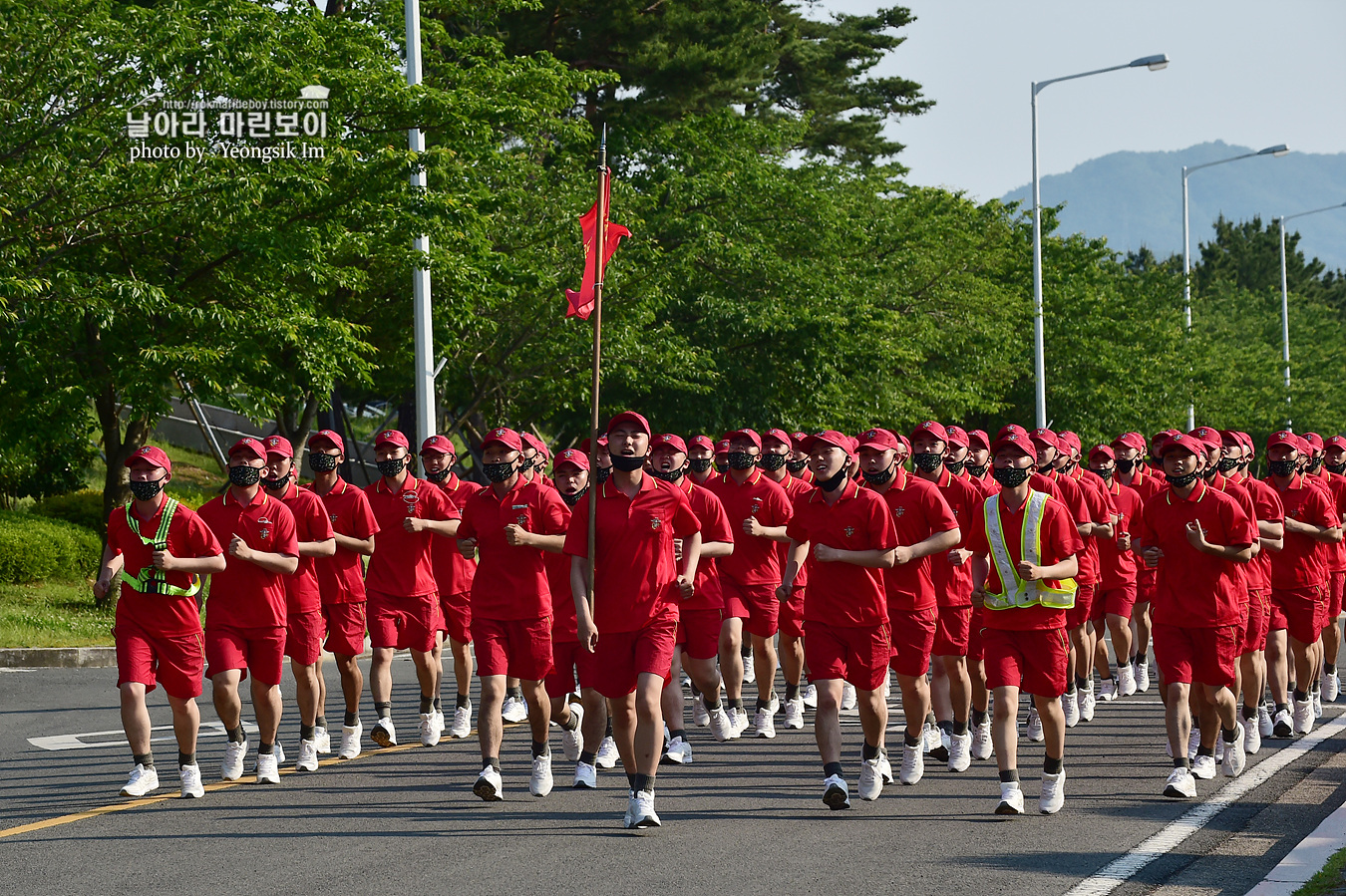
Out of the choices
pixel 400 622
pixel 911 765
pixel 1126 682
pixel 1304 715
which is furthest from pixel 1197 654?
pixel 400 622

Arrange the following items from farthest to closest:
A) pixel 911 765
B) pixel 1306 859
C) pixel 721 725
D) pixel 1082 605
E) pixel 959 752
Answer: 1. pixel 1082 605
2. pixel 721 725
3. pixel 959 752
4. pixel 911 765
5. pixel 1306 859

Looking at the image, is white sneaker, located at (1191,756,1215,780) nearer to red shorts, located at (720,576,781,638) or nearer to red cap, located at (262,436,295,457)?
red shorts, located at (720,576,781,638)

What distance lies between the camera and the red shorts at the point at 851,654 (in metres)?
8.14

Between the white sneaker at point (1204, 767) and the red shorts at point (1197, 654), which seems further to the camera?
the white sneaker at point (1204, 767)

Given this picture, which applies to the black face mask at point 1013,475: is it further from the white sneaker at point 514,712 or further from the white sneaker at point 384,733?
the white sneaker at point 514,712

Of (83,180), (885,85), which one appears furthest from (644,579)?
(885,85)

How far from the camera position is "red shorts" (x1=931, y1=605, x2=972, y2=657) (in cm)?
952

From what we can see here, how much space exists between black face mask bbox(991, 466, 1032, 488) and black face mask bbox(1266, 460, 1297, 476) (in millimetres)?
3679

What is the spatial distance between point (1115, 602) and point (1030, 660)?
4.40m

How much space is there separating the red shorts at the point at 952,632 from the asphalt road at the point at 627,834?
71cm

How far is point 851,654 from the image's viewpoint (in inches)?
323

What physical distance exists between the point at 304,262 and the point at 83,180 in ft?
7.45

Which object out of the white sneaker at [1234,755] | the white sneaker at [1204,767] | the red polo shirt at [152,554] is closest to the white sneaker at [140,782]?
the red polo shirt at [152,554]

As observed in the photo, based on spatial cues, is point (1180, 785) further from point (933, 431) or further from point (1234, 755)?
point (933, 431)
